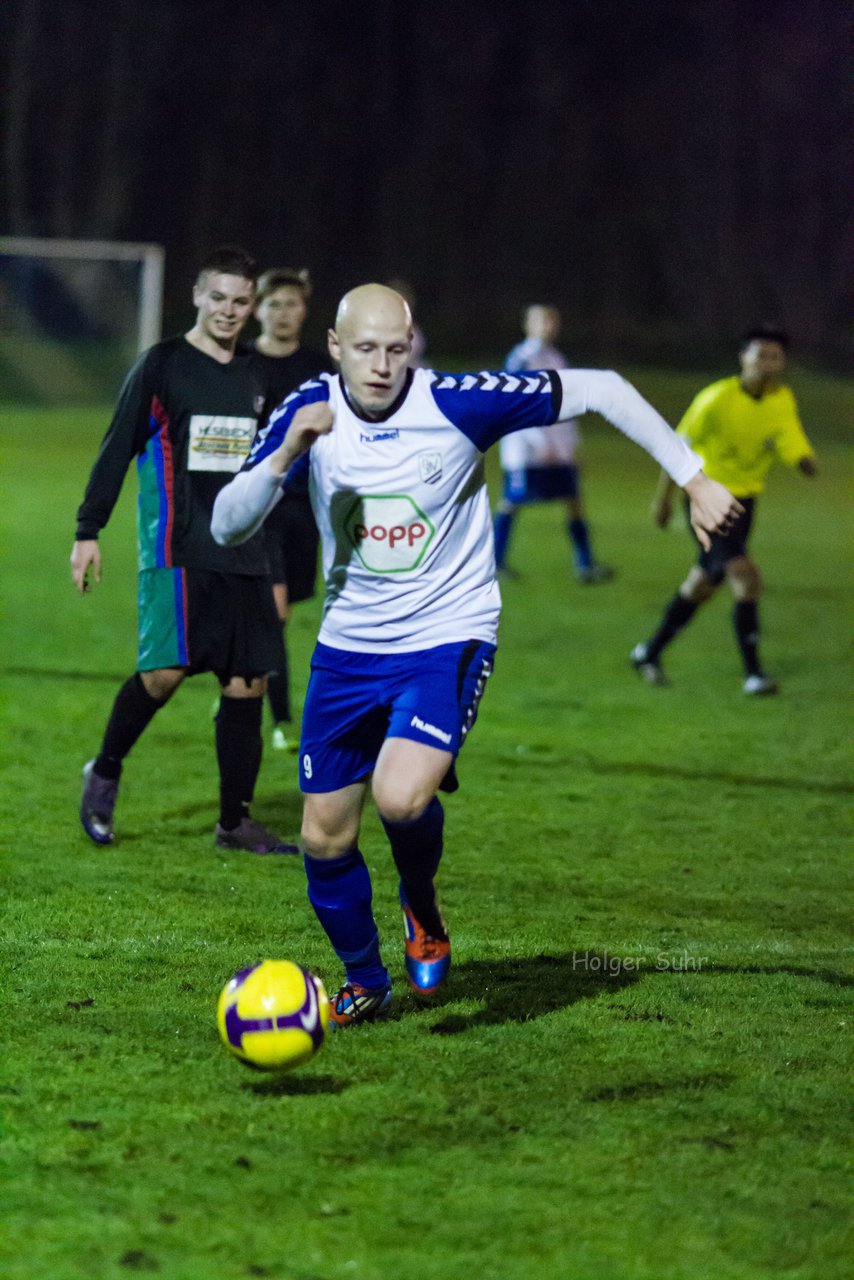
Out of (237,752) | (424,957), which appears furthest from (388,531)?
(237,752)

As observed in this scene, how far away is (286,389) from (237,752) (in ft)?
5.31

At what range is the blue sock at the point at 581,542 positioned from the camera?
15.0 metres

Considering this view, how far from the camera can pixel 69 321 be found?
88.7 feet

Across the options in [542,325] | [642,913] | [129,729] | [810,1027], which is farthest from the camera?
[542,325]

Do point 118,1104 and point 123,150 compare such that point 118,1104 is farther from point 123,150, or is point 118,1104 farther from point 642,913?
point 123,150

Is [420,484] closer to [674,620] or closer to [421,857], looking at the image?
[421,857]

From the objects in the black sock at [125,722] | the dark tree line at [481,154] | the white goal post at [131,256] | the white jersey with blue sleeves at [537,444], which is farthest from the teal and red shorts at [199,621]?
the dark tree line at [481,154]

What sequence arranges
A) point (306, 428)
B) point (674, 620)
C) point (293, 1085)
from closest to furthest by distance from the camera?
point (306, 428), point (293, 1085), point (674, 620)

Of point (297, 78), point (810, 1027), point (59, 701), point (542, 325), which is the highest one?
point (297, 78)

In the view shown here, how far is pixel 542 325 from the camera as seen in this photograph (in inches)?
583

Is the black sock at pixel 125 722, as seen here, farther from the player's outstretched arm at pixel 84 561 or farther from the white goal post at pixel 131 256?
the white goal post at pixel 131 256

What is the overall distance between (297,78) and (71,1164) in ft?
150

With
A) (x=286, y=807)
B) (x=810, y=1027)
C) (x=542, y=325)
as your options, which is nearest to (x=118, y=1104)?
(x=810, y=1027)

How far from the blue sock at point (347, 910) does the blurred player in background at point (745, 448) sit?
5.74 m
